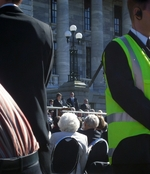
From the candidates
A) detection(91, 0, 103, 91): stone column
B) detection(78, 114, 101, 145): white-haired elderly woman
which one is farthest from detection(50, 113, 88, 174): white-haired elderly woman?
detection(91, 0, 103, 91): stone column

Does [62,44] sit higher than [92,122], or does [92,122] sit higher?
[92,122]

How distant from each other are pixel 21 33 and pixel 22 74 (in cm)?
26

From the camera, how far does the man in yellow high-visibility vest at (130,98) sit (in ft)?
9.32

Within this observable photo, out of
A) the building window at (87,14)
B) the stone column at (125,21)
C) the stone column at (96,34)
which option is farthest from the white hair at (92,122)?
the stone column at (125,21)

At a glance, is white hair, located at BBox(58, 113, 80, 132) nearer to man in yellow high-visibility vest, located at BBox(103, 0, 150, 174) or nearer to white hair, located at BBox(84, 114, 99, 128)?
white hair, located at BBox(84, 114, 99, 128)

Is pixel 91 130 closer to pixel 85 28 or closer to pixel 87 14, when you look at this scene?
pixel 85 28

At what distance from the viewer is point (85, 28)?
37.8 metres

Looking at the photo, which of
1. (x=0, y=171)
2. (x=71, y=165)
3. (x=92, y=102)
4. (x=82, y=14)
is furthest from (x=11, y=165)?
(x=82, y=14)

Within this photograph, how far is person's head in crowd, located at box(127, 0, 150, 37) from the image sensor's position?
10.1 feet

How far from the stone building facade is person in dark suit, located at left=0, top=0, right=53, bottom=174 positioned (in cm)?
2491

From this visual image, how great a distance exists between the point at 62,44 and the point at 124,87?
3004cm

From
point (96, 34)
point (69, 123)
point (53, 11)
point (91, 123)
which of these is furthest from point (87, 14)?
point (69, 123)

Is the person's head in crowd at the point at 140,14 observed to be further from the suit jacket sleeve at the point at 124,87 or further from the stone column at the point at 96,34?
the stone column at the point at 96,34

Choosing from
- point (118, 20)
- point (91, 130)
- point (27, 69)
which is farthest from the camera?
point (118, 20)
